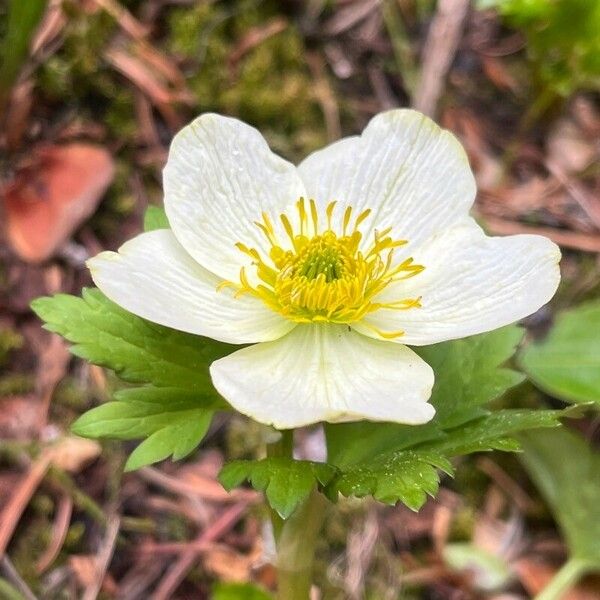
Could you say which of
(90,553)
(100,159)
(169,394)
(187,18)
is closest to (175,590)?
(90,553)

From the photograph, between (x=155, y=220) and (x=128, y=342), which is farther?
(x=155, y=220)

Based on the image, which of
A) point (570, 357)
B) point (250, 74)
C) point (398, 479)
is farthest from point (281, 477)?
point (250, 74)

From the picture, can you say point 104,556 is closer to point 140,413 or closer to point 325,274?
point 140,413

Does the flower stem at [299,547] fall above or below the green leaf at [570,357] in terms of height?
above

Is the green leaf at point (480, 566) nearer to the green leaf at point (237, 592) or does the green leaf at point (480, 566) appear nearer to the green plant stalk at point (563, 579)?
the green plant stalk at point (563, 579)

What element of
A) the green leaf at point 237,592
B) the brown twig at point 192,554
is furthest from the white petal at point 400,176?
the brown twig at point 192,554

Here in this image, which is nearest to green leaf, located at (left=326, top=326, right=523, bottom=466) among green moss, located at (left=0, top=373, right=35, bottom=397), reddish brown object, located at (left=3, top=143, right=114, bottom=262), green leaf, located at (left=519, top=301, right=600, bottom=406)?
green leaf, located at (left=519, top=301, right=600, bottom=406)
